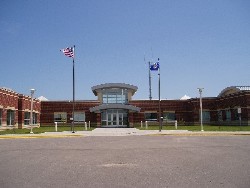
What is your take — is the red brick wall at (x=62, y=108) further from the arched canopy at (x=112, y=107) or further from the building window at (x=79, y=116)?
the arched canopy at (x=112, y=107)

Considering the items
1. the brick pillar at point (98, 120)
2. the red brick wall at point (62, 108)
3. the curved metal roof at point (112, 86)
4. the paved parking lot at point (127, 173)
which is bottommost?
the paved parking lot at point (127, 173)

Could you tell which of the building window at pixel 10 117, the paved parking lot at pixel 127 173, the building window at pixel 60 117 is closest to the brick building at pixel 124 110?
the building window at pixel 60 117

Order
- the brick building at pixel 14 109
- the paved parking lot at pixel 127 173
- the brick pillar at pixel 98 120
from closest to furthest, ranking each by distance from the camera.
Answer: the paved parking lot at pixel 127 173 → the brick building at pixel 14 109 → the brick pillar at pixel 98 120

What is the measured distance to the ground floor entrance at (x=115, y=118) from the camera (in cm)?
4928

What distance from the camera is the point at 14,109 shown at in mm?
40312

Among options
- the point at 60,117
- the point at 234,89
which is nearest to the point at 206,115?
the point at 234,89

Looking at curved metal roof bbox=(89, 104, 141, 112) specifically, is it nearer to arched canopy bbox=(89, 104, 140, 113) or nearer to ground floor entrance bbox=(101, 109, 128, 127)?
arched canopy bbox=(89, 104, 140, 113)

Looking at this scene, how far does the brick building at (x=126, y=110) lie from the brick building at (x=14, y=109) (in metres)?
4.57

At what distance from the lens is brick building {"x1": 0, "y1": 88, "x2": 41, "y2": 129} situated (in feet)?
120

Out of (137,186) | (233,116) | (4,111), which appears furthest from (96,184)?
(233,116)

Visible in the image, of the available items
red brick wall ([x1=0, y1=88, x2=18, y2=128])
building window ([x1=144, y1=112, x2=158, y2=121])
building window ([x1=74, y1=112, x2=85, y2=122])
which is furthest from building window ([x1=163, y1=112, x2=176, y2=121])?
red brick wall ([x1=0, y1=88, x2=18, y2=128])

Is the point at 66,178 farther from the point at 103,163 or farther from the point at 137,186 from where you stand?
the point at 103,163

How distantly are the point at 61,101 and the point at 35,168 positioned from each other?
140 ft

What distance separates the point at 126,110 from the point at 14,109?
18.7 m
